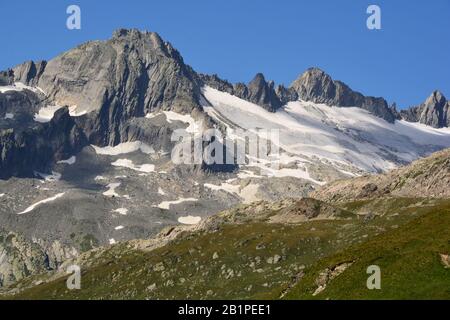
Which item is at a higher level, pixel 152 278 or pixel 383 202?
pixel 383 202

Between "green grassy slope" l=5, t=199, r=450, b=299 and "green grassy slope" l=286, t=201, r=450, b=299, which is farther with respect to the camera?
"green grassy slope" l=5, t=199, r=450, b=299

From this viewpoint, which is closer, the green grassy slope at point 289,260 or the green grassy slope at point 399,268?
the green grassy slope at point 399,268

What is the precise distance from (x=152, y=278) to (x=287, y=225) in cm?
3171

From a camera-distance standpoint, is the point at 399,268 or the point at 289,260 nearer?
the point at 399,268

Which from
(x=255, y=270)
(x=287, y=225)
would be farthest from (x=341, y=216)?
(x=255, y=270)

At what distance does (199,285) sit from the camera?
152750mm

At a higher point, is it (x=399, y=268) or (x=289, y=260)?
(x=399, y=268)
